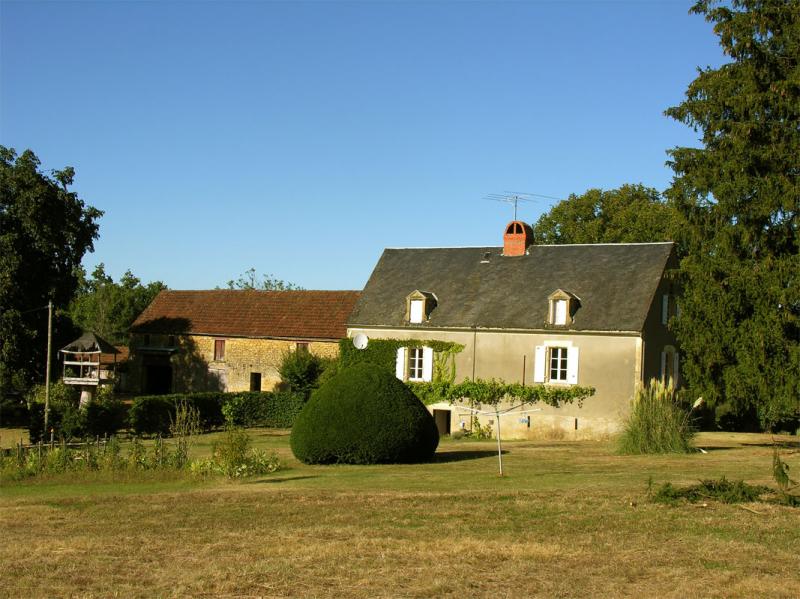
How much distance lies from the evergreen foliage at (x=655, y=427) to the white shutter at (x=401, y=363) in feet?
45.5

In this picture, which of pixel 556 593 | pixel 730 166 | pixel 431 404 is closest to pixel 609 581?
pixel 556 593

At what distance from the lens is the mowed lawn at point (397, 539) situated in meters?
8.77

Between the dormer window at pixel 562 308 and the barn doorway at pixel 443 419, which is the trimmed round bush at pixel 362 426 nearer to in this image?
the dormer window at pixel 562 308

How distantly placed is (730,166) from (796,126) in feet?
6.16

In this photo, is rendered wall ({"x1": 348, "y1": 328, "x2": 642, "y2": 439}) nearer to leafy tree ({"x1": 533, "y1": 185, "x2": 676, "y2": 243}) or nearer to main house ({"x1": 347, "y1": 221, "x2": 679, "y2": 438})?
main house ({"x1": 347, "y1": 221, "x2": 679, "y2": 438})

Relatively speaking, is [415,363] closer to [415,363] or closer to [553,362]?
[415,363]

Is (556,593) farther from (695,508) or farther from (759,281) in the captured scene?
(759,281)

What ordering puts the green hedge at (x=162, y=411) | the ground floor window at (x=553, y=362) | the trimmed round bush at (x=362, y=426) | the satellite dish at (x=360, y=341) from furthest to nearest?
the satellite dish at (x=360, y=341), the green hedge at (x=162, y=411), the ground floor window at (x=553, y=362), the trimmed round bush at (x=362, y=426)

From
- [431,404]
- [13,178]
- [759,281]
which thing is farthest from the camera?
[13,178]

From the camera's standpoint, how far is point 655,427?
2200cm

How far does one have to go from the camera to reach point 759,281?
22.5m

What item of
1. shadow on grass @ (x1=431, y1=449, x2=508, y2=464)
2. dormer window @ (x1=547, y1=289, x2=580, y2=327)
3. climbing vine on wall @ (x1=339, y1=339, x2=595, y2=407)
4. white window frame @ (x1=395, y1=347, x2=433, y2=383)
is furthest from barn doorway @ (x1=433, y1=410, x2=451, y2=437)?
shadow on grass @ (x1=431, y1=449, x2=508, y2=464)

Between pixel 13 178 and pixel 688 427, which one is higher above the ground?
pixel 13 178

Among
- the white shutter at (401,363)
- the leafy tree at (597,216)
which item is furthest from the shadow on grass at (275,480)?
the leafy tree at (597,216)
